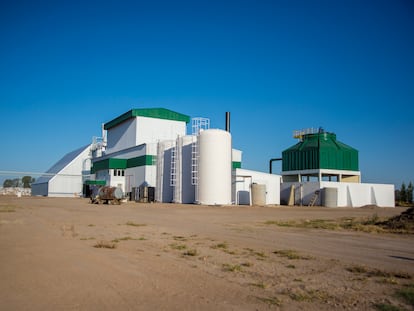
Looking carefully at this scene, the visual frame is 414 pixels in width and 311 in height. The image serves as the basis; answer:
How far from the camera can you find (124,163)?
6112 cm

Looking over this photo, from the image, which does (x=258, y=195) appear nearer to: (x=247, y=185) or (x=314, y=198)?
(x=247, y=185)


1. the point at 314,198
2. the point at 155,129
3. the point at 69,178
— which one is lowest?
the point at 314,198

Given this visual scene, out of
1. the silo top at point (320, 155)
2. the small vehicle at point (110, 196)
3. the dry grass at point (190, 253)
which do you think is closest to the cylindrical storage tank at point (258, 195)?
the silo top at point (320, 155)

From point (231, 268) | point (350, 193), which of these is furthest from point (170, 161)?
point (231, 268)

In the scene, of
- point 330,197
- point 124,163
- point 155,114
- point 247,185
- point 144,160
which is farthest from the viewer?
point 155,114

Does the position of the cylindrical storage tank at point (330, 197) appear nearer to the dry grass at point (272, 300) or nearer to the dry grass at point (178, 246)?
the dry grass at point (178, 246)

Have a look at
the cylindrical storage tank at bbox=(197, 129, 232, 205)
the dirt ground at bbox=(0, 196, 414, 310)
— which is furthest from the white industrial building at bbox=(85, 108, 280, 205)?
the dirt ground at bbox=(0, 196, 414, 310)

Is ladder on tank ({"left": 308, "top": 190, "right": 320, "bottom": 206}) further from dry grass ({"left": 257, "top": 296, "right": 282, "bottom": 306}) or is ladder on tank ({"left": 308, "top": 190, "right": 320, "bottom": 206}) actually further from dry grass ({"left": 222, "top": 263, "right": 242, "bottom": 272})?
dry grass ({"left": 257, "top": 296, "right": 282, "bottom": 306})

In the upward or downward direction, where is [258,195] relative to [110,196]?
upward

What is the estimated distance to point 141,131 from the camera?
205ft

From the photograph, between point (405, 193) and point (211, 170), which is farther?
point (405, 193)

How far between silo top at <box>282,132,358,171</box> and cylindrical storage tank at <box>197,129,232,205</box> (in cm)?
1593

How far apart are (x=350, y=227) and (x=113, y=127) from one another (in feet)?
188

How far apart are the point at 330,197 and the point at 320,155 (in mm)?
8311
